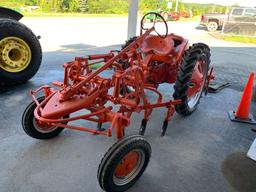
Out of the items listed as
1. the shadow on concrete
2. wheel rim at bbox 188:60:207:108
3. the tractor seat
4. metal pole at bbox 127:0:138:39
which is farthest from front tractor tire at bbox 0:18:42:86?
the shadow on concrete

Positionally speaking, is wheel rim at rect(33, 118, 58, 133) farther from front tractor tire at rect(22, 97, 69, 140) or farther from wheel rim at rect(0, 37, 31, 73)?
wheel rim at rect(0, 37, 31, 73)

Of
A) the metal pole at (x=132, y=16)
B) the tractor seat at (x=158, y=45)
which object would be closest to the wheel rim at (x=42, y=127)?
the tractor seat at (x=158, y=45)

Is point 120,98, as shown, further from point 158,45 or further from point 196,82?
point 196,82

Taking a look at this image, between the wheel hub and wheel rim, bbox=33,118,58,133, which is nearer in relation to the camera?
the wheel hub

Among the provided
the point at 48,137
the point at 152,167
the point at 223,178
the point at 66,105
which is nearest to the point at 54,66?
the point at 48,137

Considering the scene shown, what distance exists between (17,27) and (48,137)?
2.40 m

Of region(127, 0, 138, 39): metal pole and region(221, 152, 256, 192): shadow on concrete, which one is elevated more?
region(127, 0, 138, 39): metal pole

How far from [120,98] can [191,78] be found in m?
1.42

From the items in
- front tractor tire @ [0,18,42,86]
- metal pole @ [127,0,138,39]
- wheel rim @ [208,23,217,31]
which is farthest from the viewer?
wheel rim @ [208,23,217,31]

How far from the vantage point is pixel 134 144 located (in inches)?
87.6

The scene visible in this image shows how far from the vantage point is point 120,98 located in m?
2.64

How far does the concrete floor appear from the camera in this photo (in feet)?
7.95

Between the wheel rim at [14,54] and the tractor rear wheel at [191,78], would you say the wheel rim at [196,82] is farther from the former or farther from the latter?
the wheel rim at [14,54]

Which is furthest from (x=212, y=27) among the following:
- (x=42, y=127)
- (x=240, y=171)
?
(x=42, y=127)
